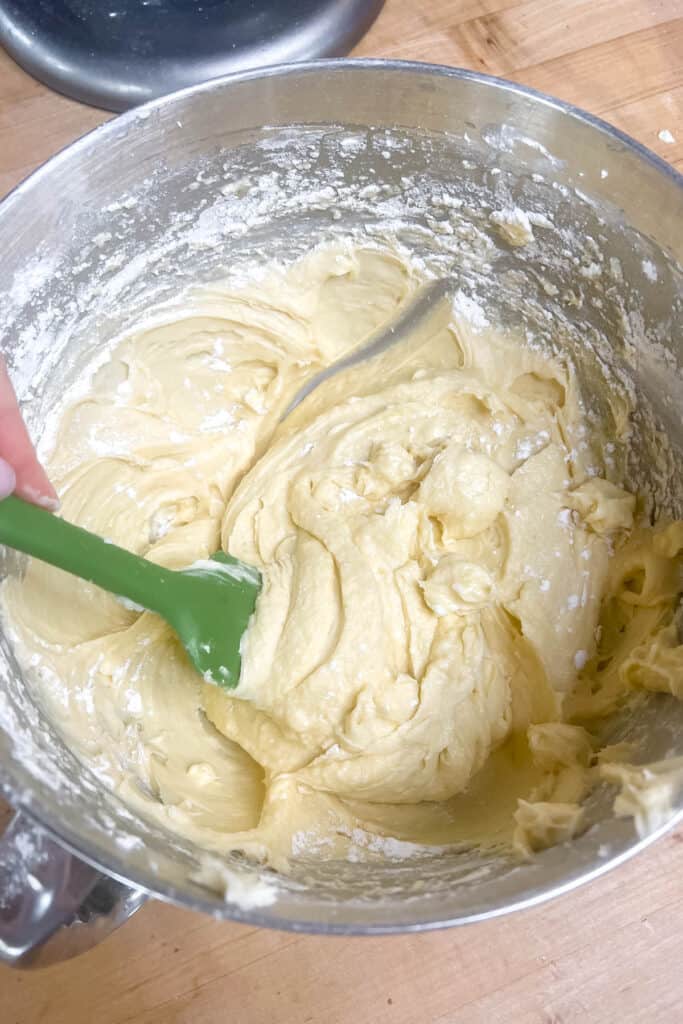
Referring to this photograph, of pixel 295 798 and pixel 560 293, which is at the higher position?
pixel 560 293

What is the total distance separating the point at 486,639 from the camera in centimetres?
142

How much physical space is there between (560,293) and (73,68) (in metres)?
1.07

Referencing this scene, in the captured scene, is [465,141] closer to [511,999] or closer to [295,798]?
[295,798]

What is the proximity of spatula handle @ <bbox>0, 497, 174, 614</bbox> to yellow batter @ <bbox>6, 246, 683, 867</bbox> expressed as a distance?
21cm

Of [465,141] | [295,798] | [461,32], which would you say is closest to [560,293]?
[465,141]

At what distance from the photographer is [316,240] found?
150 cm

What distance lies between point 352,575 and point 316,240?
0.61 m

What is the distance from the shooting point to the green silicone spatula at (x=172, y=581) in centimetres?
112

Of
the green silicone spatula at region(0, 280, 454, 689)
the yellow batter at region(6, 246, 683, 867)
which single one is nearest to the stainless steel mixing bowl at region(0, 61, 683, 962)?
the yellow batter at region(6, 246, 683, 867)

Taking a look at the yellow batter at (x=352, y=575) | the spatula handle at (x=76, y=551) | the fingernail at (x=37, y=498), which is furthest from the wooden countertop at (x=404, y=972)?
the fingernail at (x=37, y=498)

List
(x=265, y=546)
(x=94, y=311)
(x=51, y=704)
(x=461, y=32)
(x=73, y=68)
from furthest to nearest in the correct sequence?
(x=461, y=32) → (x=73, y=68) → (x=265, y=546) → (x=94, y=311) → (x=51, y=704)

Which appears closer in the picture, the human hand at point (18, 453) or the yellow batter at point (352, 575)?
the human hand at point (18, 453)

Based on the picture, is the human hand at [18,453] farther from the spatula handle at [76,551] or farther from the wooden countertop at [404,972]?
the wooden countertop at [404,972]

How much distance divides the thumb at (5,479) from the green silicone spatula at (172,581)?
5 centimetres
